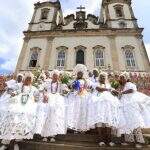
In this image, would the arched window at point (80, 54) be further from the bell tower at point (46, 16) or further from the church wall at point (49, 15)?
the church wall at point (49, 15)

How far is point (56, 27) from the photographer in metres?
27.0

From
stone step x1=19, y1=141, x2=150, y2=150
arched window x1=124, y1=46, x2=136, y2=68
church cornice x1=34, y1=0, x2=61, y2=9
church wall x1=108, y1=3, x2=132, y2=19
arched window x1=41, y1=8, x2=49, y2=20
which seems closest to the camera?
stone step x1=19, y1=141, x2=150, y2=150

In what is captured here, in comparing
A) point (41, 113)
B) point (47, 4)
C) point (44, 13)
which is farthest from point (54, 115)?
point (47, 4)

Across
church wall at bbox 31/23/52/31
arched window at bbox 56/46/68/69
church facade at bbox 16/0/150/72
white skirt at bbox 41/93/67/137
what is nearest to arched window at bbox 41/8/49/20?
church facade at bbox 16/0/150/72

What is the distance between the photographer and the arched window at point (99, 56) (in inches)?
937

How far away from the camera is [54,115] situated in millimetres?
6586

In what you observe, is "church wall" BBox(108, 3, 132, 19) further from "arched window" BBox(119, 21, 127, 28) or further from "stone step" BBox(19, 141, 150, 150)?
"stone step" BBox(19, 141, 150, 150)

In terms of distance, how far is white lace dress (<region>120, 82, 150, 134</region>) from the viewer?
6.24m

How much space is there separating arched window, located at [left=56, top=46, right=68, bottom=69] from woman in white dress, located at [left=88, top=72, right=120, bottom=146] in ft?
56.0

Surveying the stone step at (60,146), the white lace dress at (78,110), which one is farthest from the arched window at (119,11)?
the stone step at (60,146)

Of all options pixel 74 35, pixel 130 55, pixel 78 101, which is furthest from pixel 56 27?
pixel 78 101

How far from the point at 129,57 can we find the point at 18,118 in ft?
63.9

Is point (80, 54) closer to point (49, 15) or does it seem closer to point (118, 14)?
point (49, 15)

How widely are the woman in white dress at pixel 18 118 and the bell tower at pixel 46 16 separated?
21177mm
